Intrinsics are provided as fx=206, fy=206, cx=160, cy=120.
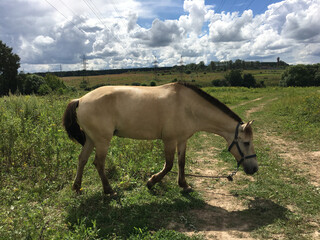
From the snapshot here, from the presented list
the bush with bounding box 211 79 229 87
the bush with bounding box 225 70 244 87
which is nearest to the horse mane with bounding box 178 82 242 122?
the bush with bounding box 211 79 229 87

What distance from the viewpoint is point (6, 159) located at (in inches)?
186

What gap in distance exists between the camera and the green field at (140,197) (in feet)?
9.90

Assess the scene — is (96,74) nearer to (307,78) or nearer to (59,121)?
(307,78)

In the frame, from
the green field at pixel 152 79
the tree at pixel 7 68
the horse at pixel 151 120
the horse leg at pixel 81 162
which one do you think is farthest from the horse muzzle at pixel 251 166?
the green field at pixel 152 79

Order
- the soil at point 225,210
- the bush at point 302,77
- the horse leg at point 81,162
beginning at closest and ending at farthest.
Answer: the soil at point 225,210, the horse leg at point 81,162, the bush at point 302,77

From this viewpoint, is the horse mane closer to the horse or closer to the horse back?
the horse

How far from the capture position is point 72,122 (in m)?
4.08

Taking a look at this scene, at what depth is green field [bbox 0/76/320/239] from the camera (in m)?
3.02

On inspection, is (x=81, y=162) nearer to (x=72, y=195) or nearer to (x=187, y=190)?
(x=72, y=195)

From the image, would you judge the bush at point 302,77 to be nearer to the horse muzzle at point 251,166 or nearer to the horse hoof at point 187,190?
the horse muzzle at point 251,166

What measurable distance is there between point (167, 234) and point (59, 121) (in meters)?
5.48

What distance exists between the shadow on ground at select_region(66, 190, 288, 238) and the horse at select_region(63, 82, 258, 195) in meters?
0.43

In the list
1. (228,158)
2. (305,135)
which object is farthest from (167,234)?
(305,135)

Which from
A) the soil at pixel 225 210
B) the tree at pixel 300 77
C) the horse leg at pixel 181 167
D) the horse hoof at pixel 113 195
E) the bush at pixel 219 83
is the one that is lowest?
the soil at pixel 225 210
